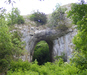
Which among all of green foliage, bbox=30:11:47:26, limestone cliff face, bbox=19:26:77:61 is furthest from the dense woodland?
limestone cliff face, bbox=19:26:77:61

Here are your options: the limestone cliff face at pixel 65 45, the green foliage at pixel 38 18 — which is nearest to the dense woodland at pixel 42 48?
the green foliage at pixel 38 18

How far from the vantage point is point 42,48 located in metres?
18.5

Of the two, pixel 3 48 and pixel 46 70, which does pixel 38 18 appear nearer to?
pixel 3 48

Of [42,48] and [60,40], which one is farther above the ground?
[60,40]

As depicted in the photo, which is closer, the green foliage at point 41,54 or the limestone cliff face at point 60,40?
the limestone cliff face at point 60,40

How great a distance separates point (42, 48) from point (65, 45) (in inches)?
282

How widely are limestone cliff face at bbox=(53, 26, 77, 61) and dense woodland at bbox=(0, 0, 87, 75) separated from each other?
45.4 inches

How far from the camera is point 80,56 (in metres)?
4.95

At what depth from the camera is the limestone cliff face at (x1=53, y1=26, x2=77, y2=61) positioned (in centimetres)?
1143

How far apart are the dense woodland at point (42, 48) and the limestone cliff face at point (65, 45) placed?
1154 mm

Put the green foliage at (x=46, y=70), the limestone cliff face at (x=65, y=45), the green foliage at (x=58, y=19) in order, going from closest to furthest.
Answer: the green foliage at (x=46, y=70) < the limestone cliff face at (x=65, y=45) < the green foliage at (x=58, y=19)

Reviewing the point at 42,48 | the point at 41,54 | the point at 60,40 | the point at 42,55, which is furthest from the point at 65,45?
the point at 42,48

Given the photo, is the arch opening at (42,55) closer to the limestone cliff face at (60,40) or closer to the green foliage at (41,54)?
the green foliage at (41,54)

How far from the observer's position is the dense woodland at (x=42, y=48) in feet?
12.0
